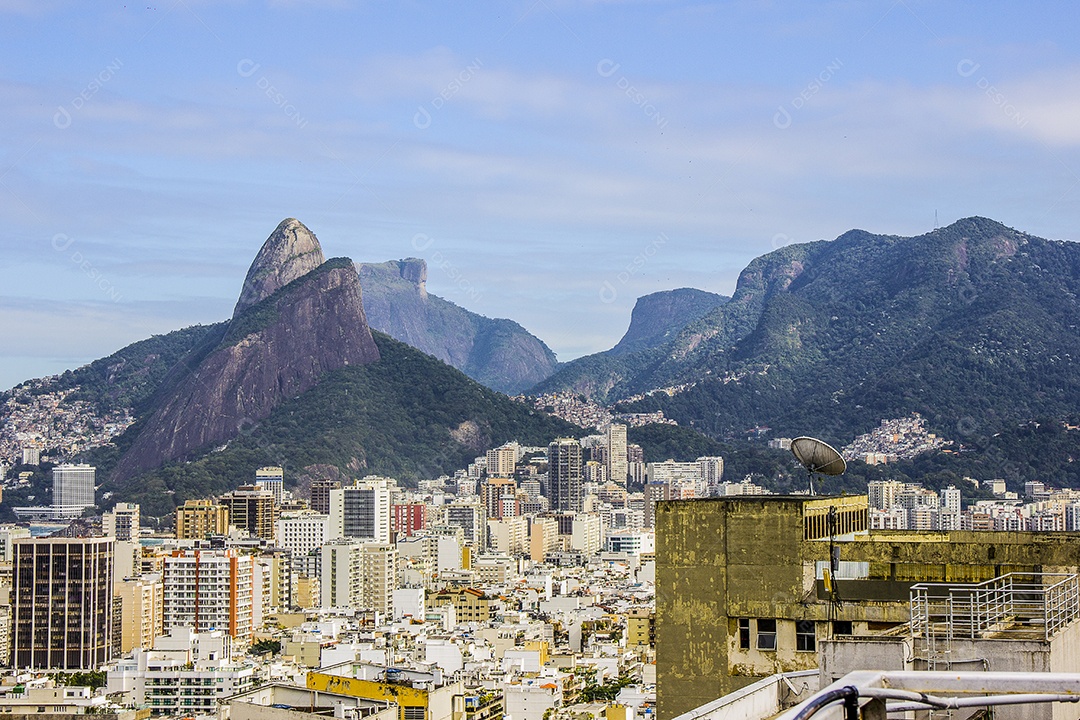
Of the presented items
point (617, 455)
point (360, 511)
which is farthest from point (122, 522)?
point (617, 455)

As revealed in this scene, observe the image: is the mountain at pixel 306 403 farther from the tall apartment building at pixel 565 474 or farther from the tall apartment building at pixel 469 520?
the tall apartment building at pixel 469 520

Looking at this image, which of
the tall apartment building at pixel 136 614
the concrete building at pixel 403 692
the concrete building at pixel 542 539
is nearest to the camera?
the concrete building at pixel 403 692

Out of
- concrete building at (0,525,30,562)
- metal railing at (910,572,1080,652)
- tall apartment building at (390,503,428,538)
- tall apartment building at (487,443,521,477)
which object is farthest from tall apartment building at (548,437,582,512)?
metal railing at (910,572,1080,652)

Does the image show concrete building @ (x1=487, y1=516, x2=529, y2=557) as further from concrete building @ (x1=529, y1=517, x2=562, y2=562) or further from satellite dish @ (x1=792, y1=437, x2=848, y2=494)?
satellite dish @ (x1=792, y1=437, x2=848, y2=494)

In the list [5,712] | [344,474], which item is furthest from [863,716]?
[344,474]

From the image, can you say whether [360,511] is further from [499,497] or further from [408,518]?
[499,497]

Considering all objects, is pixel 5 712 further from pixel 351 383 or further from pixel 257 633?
pixel 351 383

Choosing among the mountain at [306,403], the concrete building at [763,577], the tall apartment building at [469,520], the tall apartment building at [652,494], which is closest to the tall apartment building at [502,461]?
the mountain at [306,403]
